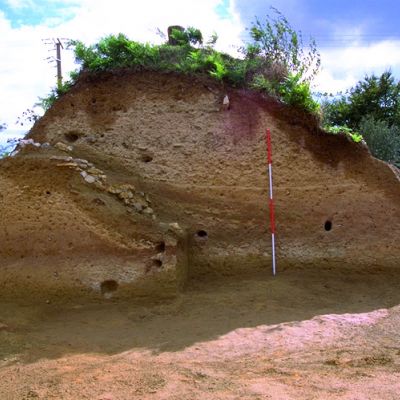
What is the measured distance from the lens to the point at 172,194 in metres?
7.64

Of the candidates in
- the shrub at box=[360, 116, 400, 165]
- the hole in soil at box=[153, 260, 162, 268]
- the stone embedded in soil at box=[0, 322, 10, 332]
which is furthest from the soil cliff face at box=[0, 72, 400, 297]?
the shrub at box=[360, 116, 400, 165]

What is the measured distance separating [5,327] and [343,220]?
15.1ft

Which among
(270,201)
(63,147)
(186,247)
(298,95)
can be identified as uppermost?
(298,95)

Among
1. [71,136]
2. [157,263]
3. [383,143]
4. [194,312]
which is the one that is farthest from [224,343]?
[383,143]

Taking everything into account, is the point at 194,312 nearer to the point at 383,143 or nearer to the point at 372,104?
the point at 383,143

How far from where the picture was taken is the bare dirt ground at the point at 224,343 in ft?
13.8

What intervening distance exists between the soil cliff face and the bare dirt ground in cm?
32

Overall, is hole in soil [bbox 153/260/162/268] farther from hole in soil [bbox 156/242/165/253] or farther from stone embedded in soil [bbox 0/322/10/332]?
stone embedded in soil [bbox 0/322/10/332]

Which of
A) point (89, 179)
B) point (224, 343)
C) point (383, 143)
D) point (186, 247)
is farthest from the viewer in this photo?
point (383, 143)

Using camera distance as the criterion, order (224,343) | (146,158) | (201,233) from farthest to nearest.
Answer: (146,158) < (201,233) < (224,343)

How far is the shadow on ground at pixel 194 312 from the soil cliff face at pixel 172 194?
245 mm

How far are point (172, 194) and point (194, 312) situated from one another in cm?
202

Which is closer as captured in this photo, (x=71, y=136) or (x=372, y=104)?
(x=71, y=136)

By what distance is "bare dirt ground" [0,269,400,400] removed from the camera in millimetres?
4203
